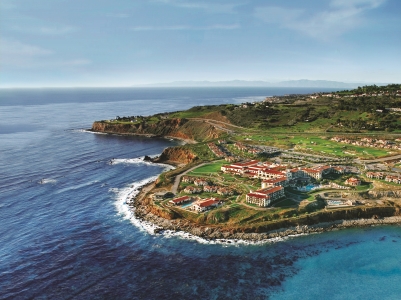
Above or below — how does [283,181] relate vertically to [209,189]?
above

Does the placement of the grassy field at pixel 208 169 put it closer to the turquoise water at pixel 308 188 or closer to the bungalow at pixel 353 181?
the turquoise water at pixel 308 188

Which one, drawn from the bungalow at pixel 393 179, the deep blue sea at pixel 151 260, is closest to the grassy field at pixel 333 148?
the bungalow at pixel 393 179

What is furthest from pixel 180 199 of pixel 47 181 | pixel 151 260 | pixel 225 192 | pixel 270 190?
pixel 47 181

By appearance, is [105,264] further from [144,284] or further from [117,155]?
[117,155]

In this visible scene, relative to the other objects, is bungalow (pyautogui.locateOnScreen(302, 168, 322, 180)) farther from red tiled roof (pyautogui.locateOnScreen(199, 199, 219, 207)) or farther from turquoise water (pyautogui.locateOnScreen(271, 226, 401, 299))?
red tiled roof (pyautogui.locateOnScreen(199, 199, 219, 207))

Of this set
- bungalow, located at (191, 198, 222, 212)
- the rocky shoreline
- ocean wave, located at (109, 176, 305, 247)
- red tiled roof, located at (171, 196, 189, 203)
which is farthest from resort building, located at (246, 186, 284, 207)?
red tiled roof, located at (171, 196, 189, 203)

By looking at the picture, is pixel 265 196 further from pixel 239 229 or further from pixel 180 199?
pixel 180 199

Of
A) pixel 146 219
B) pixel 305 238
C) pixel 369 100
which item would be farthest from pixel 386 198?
pixel 369 100
